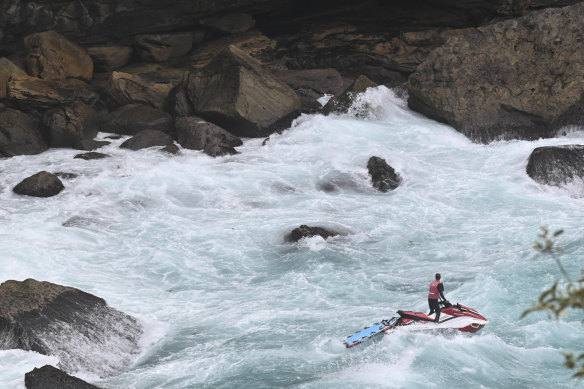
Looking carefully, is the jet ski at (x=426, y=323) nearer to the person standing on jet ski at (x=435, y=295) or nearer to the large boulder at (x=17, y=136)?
the person standing on jet ski at (x=435, y=295)

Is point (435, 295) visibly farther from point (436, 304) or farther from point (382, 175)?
point (382, 175)

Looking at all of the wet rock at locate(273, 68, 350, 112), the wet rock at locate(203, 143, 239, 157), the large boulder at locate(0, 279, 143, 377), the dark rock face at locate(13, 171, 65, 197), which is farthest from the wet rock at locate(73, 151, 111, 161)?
the large boulder at locate(0, 279, 143, 377)

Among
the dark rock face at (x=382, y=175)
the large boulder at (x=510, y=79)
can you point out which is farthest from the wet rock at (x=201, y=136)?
the large boulder at (x=510, y=79)

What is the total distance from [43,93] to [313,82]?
9.90 meters

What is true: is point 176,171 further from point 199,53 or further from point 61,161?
point 199,53

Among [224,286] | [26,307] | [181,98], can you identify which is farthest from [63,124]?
[26,307]

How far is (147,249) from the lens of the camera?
15266mm

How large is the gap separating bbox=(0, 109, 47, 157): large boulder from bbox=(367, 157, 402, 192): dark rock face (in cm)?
1080

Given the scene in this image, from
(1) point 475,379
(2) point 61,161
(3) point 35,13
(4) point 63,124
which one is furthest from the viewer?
(3) point 35,13

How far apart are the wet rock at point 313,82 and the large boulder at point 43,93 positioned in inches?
288

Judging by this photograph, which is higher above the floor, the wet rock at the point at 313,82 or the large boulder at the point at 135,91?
the wet rock at the point at 313,82

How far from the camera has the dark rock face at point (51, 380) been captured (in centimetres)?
874

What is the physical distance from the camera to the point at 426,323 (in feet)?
35.4

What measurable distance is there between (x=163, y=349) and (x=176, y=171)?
366 inches
